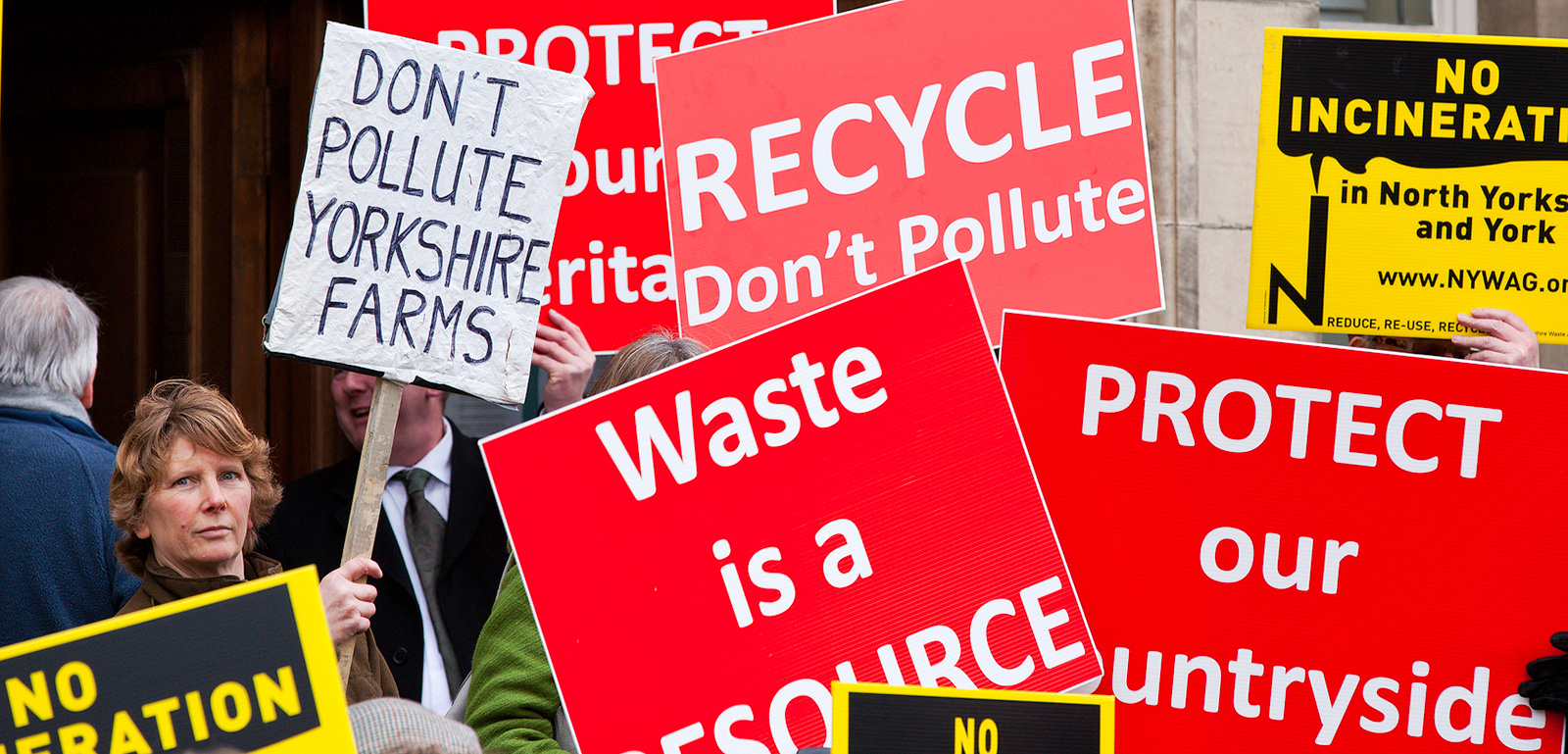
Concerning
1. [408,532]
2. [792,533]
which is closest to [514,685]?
[792,533]

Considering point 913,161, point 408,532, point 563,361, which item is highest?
point 913,161

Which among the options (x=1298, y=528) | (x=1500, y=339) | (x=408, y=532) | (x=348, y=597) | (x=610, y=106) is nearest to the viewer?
(x=348, y=597)

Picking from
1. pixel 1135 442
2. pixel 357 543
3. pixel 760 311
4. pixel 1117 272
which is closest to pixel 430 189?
pixel 357 543

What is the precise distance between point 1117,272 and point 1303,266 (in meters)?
0.40

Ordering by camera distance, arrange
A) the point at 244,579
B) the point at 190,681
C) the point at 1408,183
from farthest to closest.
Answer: the point at 1408,183, the point at 244,579, the point at 190,681

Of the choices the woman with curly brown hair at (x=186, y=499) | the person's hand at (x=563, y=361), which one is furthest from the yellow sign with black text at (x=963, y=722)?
the person's hand at (x=563, y=361)

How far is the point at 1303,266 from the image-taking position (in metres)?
3.37

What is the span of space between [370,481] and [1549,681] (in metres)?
1.96

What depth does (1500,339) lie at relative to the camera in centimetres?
330

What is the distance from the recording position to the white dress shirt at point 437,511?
129 inches

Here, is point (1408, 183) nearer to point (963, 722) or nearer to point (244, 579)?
point (963, 722)

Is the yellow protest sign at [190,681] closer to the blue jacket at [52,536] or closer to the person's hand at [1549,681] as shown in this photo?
the blue jacket at [52,536]

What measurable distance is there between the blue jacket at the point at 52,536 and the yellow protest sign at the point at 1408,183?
97.0 inches

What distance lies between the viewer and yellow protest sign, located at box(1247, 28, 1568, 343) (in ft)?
11.1
